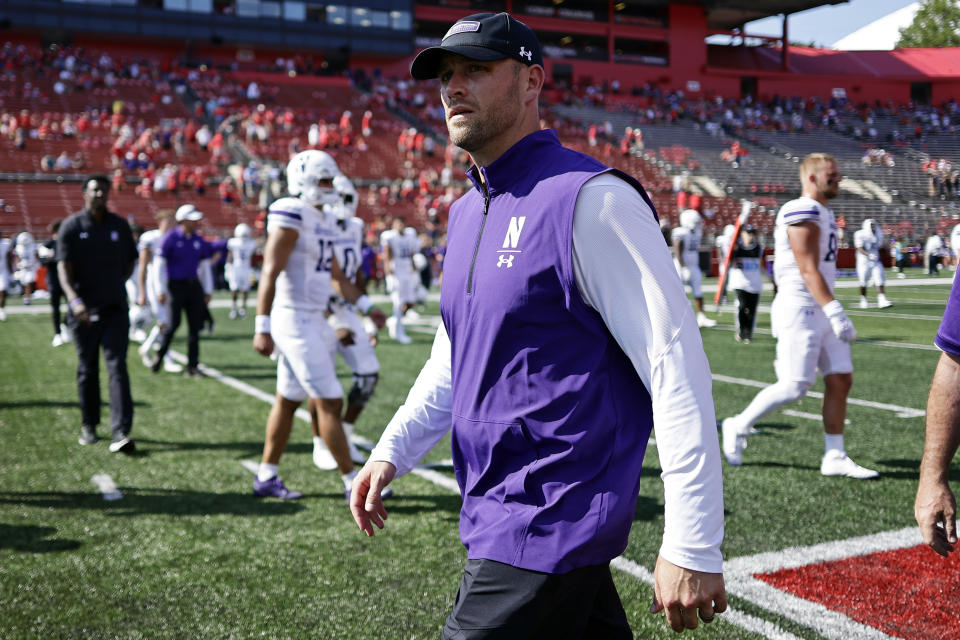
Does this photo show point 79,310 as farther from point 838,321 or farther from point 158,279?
point 838,321

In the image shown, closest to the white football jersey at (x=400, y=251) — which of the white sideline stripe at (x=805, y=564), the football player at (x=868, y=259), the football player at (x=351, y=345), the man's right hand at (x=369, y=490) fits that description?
the football player at (x=351, y=345)

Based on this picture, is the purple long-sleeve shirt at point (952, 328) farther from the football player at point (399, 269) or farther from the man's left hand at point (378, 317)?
the football player at point (399, 269)

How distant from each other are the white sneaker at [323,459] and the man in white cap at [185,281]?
4.70 metres

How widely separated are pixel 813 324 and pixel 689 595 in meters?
4.37

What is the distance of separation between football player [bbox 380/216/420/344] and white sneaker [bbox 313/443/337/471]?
7.61 meters

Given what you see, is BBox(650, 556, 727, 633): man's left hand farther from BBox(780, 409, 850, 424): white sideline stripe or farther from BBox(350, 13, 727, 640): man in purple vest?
BBox(780, 409, 850, 424): white sideline stripe

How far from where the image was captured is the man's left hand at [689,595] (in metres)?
1.56

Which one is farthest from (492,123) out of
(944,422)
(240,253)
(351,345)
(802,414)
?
(240,253)

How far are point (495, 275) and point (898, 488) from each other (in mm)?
4287

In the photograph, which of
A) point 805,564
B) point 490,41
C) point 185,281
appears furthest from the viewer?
point 185,281

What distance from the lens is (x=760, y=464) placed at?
5.79 metres

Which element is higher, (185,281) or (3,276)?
(185,281)

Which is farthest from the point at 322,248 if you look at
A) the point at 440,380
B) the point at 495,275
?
the point at 495,275

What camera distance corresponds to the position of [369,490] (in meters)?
2.17
